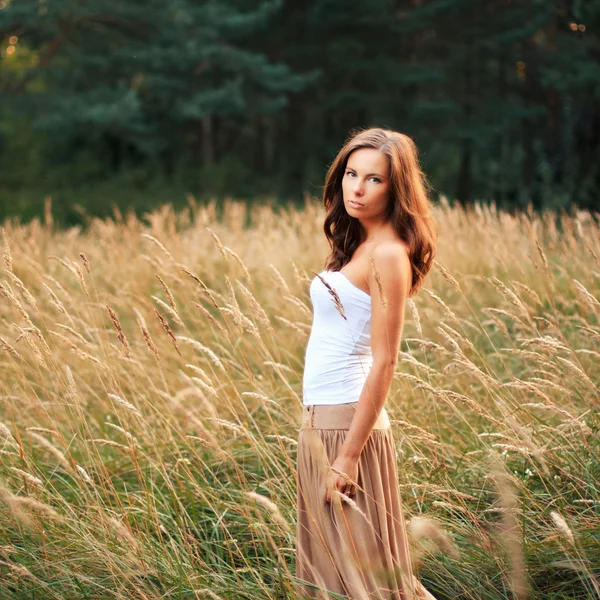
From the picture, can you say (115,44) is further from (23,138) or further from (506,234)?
(506,234)

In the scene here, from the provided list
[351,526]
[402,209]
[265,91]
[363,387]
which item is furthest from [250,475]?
[265,91]

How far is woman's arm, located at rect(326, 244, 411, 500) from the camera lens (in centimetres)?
198

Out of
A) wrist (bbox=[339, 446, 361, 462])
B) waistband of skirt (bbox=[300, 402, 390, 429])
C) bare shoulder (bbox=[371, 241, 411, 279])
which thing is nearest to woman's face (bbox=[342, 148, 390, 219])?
bare shoulder (bbox=[371, 241, 411, 279])

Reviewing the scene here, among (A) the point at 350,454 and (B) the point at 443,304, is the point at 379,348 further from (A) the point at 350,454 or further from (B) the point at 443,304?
(B) the point at 443,304

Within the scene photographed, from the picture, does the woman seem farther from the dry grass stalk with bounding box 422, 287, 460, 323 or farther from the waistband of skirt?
the dry grass stalk with bounding box 422, 287, 460, 323

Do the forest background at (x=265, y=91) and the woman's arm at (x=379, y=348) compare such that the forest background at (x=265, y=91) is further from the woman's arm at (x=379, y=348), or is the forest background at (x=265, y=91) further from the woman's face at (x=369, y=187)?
the woman's arm at (x=379, y=348)

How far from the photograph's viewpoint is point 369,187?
2.15m

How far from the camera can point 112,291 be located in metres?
6.11

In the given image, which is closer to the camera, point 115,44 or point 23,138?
point 115,44

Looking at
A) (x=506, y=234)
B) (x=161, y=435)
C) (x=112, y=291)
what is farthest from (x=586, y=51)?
(x=161, y=435)

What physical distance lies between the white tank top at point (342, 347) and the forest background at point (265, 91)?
40.9 feet

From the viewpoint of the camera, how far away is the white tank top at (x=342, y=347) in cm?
209

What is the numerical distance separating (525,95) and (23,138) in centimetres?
1551

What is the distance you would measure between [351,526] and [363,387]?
402 mm
